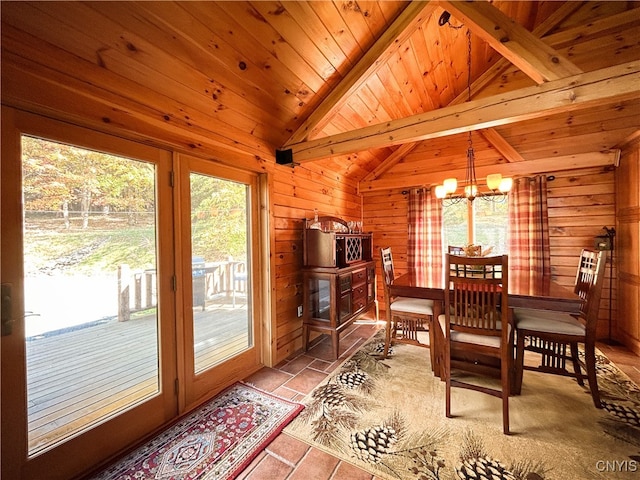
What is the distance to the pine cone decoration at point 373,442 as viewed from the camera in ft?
5.09

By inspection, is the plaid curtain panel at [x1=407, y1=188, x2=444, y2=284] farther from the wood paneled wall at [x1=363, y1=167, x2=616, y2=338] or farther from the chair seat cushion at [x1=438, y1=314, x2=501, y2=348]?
the chair seat cushion at [x1=438, y1=314, x2=501, y2=348]

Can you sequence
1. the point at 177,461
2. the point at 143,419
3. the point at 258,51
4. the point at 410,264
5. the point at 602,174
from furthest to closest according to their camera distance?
the point at 410,264
the point at 602,174
the point at 258,51
the point at 143,419
the point at 177,461

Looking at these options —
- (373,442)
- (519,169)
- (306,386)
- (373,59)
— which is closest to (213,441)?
(306,386)

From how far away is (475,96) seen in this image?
364 cm

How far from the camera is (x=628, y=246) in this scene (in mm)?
2895

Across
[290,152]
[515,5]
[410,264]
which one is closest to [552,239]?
[410,264]

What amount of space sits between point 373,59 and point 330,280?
230cm

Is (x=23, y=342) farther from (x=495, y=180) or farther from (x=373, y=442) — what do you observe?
(x=495, y=180)

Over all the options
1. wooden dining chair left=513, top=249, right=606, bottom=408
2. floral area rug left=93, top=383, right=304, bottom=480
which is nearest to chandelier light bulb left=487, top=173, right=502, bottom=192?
wooden dining chair left=513, top=249, right=606, bottom=408

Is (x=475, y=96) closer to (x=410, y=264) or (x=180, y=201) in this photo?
(x=410, y=264)

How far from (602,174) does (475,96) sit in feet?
6.35

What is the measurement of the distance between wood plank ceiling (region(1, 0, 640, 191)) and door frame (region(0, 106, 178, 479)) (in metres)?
0.12

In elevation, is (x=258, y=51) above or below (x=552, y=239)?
above

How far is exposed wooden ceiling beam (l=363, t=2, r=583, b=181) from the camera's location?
9.77 feet
